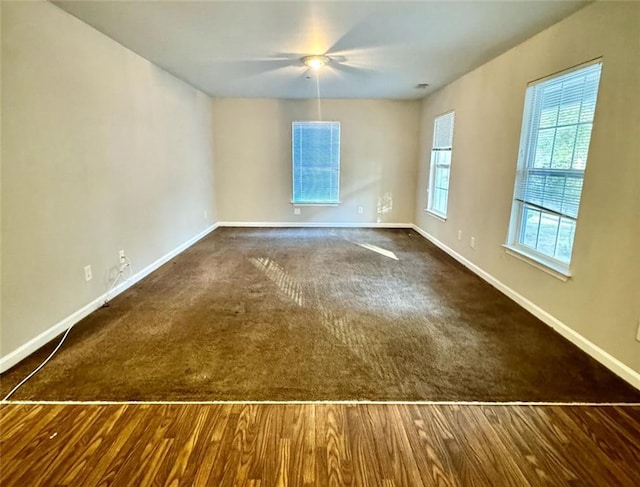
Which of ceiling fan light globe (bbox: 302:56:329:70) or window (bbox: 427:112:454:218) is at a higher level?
ceiling fan light globe (bbox: 302:56:329:70)

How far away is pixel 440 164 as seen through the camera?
5.55m

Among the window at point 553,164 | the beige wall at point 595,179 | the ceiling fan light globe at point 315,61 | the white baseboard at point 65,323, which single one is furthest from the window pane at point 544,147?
the white baseboard at point 65,323

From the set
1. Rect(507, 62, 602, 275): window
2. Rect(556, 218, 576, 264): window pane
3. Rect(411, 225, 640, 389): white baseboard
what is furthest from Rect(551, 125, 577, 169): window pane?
Rect(411, 225, 640, 389): white baseboard

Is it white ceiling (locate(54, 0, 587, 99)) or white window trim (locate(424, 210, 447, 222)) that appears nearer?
white ceiling (locate(54, 0, 587, 99))

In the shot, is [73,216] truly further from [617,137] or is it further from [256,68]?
[617,137]

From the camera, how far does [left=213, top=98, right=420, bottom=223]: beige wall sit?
6414 millimetres

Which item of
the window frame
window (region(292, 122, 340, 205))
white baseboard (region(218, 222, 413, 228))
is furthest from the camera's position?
white baseboard (region(218, 222, 413, 228))

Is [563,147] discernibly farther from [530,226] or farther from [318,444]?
[318,444]

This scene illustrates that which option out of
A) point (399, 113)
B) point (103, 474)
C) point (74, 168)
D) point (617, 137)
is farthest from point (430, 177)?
point (103, 474)

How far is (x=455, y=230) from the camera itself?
15.6 ft

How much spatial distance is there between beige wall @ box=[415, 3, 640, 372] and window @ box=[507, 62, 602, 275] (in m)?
0.11

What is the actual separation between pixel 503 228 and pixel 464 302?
2.90 feet

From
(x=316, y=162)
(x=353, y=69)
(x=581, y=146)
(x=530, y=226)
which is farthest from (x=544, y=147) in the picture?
(x=316, y=162)

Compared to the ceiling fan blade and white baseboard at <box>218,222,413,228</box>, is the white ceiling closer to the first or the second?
the ceiling fan blade
